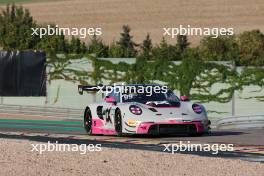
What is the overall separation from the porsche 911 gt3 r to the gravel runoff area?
14.2 ft

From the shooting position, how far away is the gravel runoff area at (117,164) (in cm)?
1098

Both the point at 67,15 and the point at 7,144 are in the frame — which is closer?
the point at 7,144

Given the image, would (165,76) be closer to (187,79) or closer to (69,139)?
(187,79)

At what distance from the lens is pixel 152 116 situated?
1770 cm

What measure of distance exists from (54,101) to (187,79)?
507 cm

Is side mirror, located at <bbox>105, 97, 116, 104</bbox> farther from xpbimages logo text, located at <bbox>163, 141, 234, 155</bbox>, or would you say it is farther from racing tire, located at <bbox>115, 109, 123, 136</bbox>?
xpbimages logo text, located at <bbox>163, 141, 234, 155</bbox>

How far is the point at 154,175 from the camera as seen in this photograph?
10.7 meters

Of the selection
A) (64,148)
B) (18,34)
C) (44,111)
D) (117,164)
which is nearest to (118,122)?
(64,148)

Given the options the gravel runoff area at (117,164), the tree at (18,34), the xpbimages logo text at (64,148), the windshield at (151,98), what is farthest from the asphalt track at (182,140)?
the tree at (18,34)

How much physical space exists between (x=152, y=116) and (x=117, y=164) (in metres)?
6.03

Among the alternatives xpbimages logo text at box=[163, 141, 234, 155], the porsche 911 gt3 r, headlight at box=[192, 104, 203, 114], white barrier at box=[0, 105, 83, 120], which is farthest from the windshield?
white barrier at box=[0, 105, 83, 120]

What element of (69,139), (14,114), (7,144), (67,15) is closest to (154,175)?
(7,144)

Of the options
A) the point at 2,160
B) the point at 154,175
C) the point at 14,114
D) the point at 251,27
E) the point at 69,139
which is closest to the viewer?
the point at 154,175

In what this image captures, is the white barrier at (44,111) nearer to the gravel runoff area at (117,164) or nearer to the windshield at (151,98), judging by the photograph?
the windshield at (151,98)
